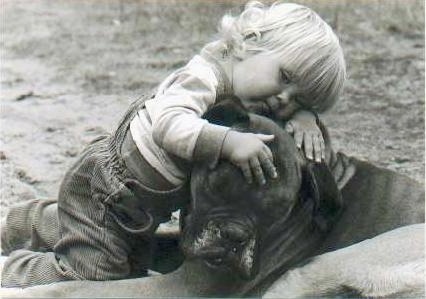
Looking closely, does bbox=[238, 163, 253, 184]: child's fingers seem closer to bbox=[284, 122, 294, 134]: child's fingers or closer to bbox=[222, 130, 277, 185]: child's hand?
bbox=[222, 130, 277, 185]: child's hand

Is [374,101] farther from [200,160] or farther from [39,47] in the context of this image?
[200,160]

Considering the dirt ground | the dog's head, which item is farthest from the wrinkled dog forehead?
the dirt ground

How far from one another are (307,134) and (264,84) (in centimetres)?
15

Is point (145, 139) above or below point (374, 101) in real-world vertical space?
above

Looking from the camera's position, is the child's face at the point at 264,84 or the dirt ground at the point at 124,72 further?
the dirt ground at the point at 124,72

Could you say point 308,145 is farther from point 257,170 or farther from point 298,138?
point 257,170

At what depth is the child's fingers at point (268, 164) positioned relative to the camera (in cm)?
268

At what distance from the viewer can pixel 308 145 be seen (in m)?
2.83

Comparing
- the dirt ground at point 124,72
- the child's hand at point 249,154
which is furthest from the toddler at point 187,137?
the dirt ground at point 124,72

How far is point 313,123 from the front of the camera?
2.88 meters

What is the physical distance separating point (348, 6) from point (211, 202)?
12.0 feet

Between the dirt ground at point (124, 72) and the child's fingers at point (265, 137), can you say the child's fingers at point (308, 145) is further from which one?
the dirt ground at point (124, 72)

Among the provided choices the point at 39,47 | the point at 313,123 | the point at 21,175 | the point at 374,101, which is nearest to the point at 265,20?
the point at 313,123

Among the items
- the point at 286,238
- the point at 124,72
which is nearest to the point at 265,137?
the point at 286,238
